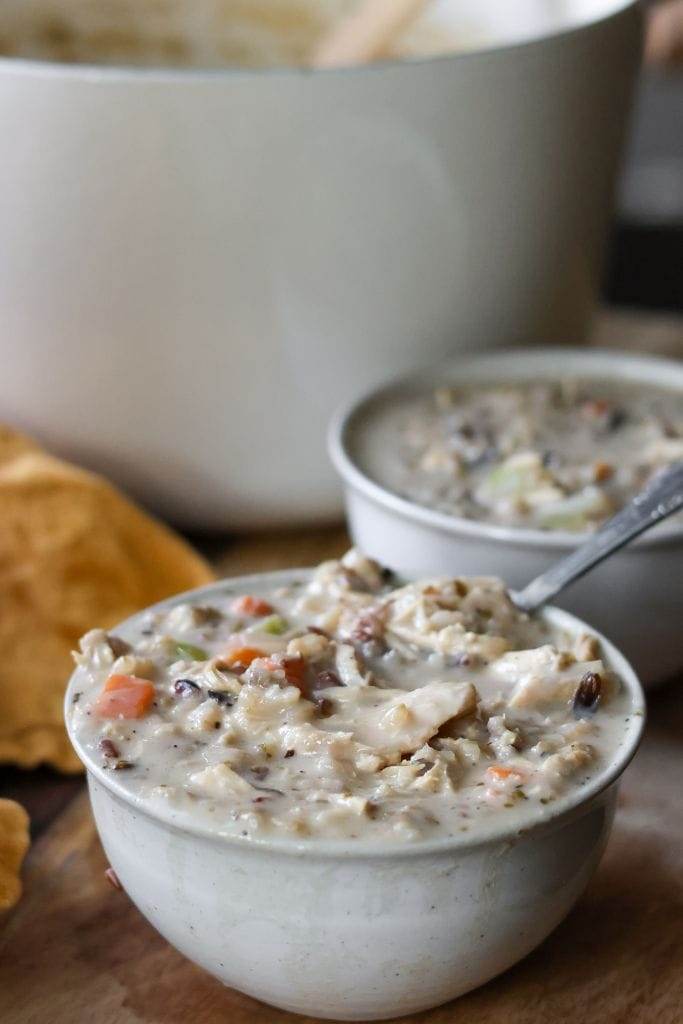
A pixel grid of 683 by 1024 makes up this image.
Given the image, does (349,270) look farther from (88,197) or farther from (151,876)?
(151,876)

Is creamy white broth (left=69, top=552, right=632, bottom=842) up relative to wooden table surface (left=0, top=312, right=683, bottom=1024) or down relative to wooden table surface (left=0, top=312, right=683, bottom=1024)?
up

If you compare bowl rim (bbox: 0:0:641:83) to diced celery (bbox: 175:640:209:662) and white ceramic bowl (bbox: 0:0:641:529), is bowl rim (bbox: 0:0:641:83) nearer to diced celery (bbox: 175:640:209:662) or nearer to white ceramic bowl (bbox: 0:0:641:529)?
white ceramic bowl (bbox: 0:0:641:529)

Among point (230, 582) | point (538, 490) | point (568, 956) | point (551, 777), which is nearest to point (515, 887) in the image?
point (551, 777)

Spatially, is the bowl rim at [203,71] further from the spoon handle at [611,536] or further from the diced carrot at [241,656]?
the diced carrot at [241,656]

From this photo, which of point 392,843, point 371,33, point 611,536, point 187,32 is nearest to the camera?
point 392,843

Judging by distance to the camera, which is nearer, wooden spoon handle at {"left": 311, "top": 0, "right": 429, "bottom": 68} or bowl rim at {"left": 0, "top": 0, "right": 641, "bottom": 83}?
bowl rim at {"left": 0, "top": 0, "right": 641, "bottom": 83}

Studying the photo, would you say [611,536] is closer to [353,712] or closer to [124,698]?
[353,712]

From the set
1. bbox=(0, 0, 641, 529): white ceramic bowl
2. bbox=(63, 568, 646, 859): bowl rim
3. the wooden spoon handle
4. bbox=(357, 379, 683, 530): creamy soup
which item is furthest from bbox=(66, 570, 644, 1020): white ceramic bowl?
the wooden spoon handle

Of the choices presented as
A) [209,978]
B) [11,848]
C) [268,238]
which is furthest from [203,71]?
[209,978]
